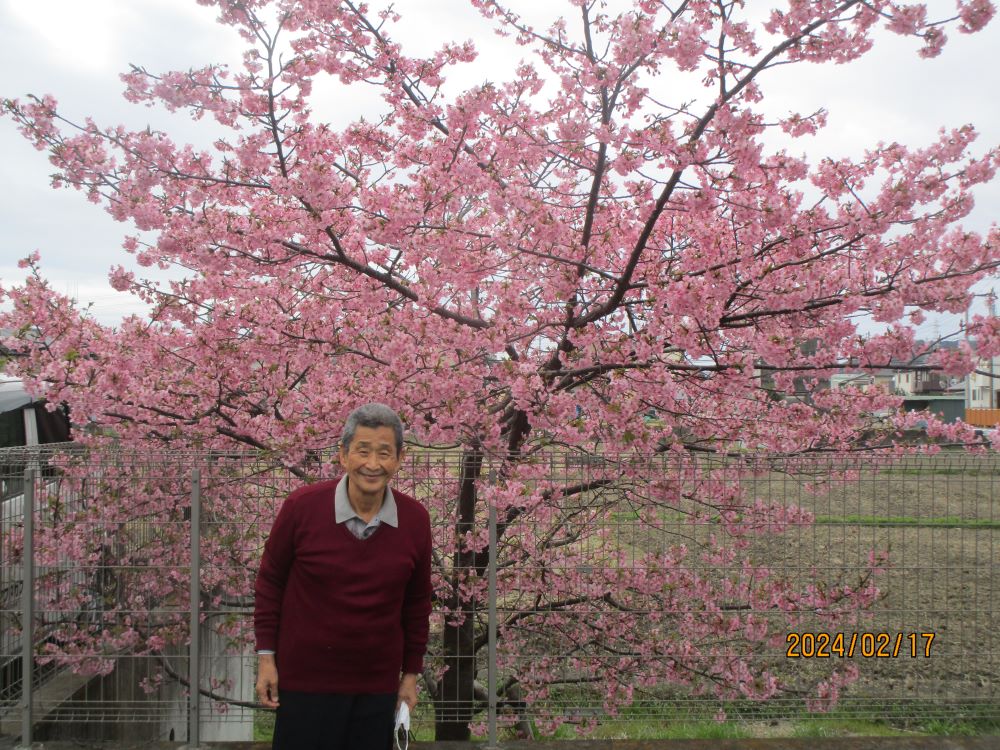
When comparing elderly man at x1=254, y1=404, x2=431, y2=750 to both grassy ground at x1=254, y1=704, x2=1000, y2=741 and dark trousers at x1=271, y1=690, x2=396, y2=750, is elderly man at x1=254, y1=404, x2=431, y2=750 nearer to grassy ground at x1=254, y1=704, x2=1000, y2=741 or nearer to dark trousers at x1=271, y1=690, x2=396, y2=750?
dark trousers at x1=271, y1=690, x2=396, y2=750

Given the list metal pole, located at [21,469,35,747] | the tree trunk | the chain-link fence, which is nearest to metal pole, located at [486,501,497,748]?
the chain-link fence

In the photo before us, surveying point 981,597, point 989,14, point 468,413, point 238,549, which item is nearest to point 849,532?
point 981,597

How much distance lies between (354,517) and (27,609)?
7.56ft

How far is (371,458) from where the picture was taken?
231cm

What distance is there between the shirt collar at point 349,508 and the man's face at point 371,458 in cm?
4

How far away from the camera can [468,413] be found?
4562 mm

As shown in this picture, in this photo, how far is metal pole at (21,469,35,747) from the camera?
11.8 ft

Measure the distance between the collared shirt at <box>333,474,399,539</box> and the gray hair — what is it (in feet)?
0.48

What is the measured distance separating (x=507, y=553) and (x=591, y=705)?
87 centimetres

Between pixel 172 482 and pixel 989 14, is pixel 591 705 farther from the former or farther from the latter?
pixel 989 14

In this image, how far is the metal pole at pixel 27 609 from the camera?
11.8 feet

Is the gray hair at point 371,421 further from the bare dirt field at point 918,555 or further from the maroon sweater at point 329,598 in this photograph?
the bare dirt field at point 918,555
